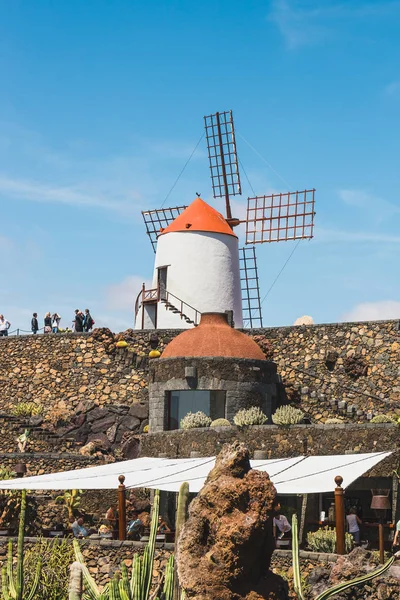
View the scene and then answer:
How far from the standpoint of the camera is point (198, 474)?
22.4 m

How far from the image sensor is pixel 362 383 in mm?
34094

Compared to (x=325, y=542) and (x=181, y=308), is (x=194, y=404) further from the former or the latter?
(x=181, y=308)

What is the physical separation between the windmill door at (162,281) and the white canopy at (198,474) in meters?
15.4

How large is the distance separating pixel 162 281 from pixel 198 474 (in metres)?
19.0

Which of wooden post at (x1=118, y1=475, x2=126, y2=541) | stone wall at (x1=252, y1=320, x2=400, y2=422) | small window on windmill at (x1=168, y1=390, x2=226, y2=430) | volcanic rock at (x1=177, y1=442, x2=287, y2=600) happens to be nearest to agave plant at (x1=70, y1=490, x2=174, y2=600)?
volcanic rock at (x1=177, y1=442, x2=287, y2=600)

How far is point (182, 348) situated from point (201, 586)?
65.3 ft

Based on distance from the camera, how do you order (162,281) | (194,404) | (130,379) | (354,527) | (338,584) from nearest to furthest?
(338,584) < (354,527) < (194,404) < (130,379) < (162,281)

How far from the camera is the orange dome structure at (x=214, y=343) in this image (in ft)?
100

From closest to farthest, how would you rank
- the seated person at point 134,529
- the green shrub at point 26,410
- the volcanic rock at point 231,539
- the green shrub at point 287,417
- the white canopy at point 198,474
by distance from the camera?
1. the volcanic rock at point 231,539
2. the white canopy at point 198,474
3. the seated person at point 134,529
4. the green shrub at point 287,417
5. the green shrub at point 26,410

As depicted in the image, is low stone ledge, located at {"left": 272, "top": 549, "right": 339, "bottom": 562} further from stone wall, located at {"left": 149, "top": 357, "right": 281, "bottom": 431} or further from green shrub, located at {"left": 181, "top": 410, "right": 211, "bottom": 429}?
stone wall, located at {"left": 149, "top": 357, "right": 281, "bottom": 431}

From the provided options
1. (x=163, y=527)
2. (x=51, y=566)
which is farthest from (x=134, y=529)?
(x=51, y=566)

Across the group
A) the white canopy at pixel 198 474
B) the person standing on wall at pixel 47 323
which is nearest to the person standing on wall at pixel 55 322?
the person standing on wall at pixel 47 323

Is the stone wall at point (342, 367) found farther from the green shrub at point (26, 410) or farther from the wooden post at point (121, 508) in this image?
the wooden post at point (121, 508)

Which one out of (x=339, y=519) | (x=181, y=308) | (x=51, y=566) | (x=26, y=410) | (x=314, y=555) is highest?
(x=181, y=308)
